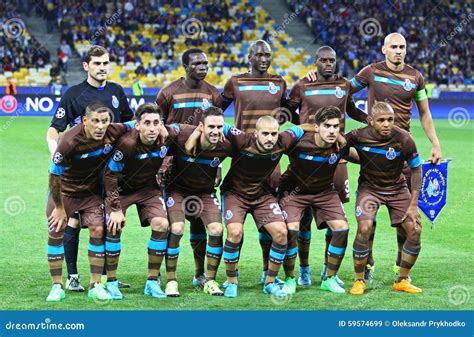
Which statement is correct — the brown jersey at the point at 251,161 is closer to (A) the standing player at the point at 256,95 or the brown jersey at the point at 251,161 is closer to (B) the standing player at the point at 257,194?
(B) the standing player at the point at 257,194

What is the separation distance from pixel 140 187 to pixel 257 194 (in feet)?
3.82

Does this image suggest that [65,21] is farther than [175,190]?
Yes

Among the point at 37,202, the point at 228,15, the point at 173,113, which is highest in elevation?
the point at 228,15

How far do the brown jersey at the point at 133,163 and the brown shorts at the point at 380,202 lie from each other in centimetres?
197

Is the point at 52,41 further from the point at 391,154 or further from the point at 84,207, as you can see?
the point at 391,154

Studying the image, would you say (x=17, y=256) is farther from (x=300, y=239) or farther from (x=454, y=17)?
(x=454, y=17)

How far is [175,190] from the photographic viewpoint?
891 centimetres

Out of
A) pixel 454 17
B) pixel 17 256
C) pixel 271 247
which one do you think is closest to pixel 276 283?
pixel 271 247

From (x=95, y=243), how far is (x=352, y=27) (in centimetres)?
3048

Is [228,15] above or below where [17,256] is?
above

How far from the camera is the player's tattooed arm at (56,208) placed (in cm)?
823

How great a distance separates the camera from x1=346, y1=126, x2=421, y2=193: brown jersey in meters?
8.84

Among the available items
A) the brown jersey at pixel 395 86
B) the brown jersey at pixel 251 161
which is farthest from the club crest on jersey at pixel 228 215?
the brown jersey at pixel 395 86

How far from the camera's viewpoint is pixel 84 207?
862 cm
